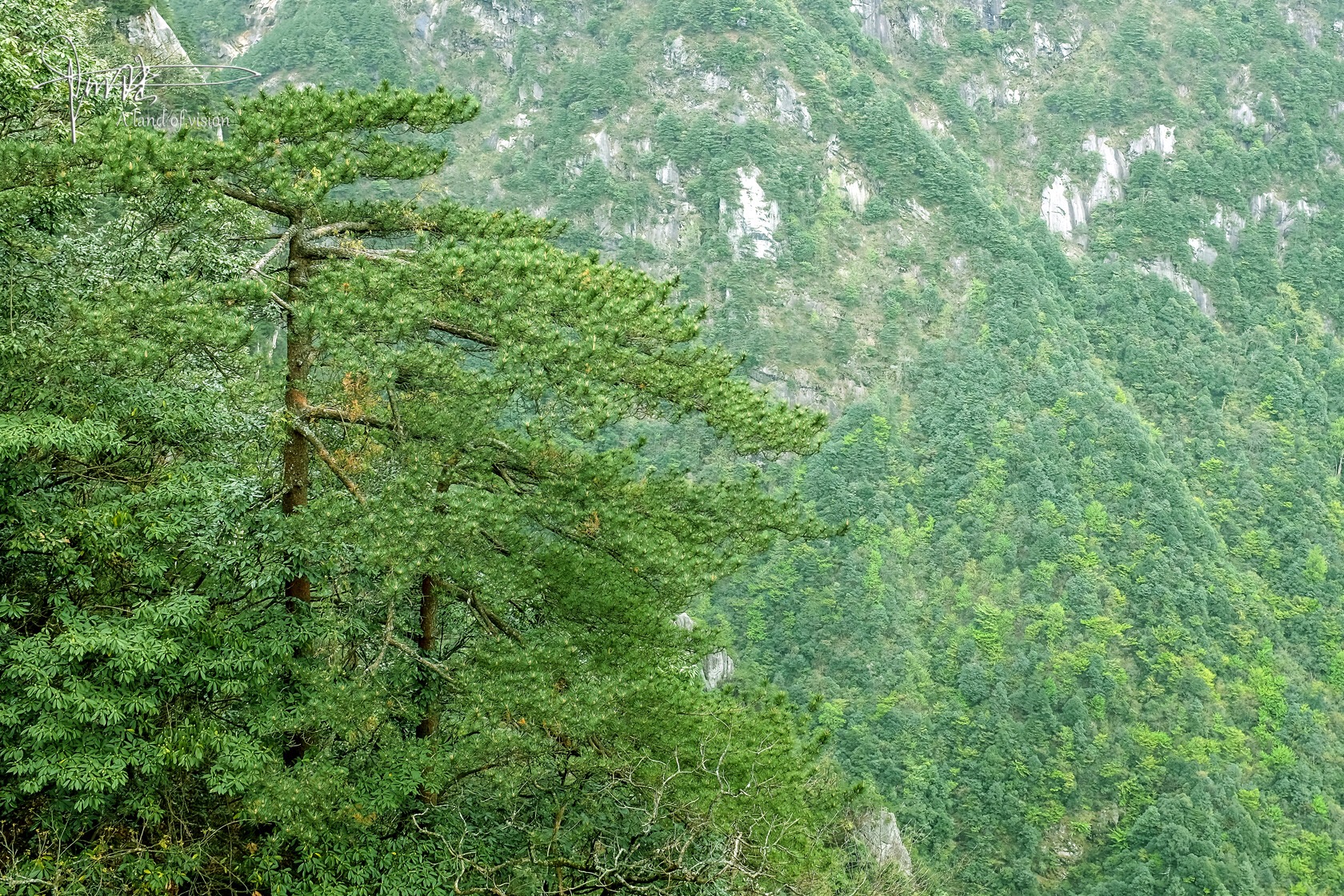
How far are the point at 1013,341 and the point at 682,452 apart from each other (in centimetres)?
2917

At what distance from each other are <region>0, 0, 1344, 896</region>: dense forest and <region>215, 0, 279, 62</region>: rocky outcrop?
0.42m

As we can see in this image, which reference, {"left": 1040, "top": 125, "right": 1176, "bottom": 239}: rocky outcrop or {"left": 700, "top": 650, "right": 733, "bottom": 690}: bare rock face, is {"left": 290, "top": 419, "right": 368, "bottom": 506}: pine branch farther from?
{"left": 1040, "top": 125, "right": 1176, "bottom": 239}: rocky outcrop

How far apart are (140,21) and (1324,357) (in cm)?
8849

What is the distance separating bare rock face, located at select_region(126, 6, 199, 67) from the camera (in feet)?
97.7

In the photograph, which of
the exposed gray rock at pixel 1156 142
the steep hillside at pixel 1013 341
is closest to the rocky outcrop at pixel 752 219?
the steep hillside at pixel 1013 341

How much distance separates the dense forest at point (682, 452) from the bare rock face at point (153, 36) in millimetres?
765

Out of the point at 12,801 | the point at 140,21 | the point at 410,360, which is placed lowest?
the point at 140,21

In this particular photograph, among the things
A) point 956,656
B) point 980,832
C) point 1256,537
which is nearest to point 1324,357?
point 1256,537

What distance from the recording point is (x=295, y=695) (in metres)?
8.07

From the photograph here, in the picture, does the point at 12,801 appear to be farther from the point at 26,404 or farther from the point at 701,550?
the point at 701,550

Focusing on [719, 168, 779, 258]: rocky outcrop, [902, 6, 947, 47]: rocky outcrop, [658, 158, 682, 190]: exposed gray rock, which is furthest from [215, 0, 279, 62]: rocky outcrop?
[902, 6, 947, 47]: rocky outcrop

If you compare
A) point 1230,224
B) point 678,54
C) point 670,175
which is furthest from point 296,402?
point 1230,224

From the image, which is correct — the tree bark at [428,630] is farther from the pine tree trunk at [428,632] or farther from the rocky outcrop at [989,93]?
the rocky outcrop at [989,93]
